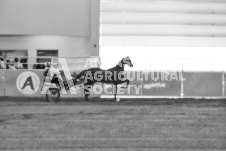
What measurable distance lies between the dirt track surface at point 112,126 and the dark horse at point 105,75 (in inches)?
53.3

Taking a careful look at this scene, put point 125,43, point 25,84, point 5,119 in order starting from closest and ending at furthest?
1. point 5,119
2. point 25,84
3. point 125,43

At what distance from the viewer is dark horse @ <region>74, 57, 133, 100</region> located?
65.2 feet

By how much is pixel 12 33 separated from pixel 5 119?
14.9 m

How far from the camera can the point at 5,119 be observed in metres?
13.2

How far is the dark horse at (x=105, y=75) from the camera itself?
65.2ft

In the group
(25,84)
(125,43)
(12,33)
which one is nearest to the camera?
(25,84)

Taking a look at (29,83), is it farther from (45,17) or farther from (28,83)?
(45,17)

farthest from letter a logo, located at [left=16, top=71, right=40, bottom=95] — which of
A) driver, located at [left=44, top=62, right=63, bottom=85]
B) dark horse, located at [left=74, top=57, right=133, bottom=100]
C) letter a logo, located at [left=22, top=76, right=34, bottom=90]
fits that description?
dark horse, located at [left=74, top=57, right=133, bottom=100]

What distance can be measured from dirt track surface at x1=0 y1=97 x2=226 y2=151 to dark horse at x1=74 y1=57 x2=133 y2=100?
1.35 meters

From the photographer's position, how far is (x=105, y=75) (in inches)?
787

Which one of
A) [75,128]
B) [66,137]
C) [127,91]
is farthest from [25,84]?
[66,137]

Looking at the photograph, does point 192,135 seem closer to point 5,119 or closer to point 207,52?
point 5,119

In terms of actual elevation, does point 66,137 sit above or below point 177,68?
below

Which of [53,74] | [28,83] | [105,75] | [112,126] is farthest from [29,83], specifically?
[112,126]
